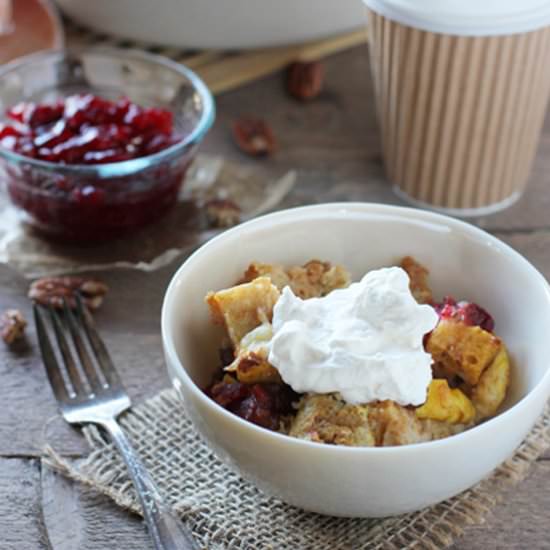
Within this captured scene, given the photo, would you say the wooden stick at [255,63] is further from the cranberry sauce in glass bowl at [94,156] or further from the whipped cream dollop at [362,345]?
the whipped cream dollop at [362,345]

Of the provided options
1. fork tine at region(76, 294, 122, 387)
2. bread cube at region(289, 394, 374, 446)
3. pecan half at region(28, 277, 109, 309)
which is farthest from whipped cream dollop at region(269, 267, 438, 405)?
pecan half at region(28, 277, 109, 309)

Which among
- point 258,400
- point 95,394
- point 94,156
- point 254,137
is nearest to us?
point 258,400

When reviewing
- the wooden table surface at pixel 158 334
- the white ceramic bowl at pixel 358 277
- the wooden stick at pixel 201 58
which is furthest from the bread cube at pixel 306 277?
the wooden stick at pixel 201 58

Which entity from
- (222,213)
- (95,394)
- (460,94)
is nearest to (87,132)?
(222,213)

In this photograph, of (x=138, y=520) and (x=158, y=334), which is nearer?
(x=138, y=520)

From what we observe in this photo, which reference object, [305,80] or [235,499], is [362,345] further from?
[305,80]

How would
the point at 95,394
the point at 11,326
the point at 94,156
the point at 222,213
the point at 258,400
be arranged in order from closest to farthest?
the point at 258,400 → the point at 95,394 → the point at 11,326 → the point at 94,156 → the point at 222,213
